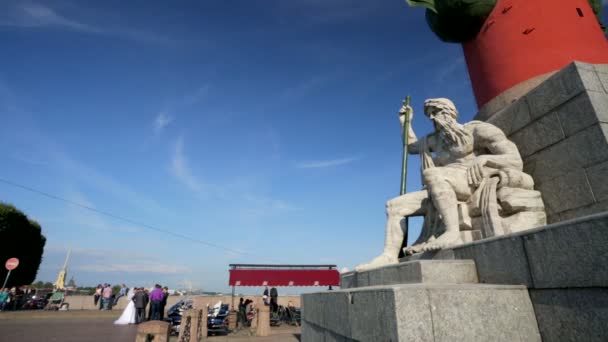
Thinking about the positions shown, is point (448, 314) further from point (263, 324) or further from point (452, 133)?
point (263, 324)

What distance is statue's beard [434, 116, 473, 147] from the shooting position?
4094 millimetres

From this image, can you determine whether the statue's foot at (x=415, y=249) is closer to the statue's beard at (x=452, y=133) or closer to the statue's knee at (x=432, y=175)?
the statue's knee at (x=432, y=175)

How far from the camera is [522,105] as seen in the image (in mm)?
4012

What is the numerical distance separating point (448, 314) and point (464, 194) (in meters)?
2.28

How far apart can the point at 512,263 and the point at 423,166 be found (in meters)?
2.72

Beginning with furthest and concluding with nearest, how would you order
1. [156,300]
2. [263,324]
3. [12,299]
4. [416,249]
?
1. [12,299]
2. [156,300]
3. [263,324]
4. [416,249]

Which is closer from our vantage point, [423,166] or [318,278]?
[423,166]

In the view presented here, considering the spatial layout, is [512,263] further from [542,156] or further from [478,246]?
[542,156]

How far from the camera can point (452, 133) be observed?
4.15 m

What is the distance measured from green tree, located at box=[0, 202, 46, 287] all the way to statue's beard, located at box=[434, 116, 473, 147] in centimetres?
2544

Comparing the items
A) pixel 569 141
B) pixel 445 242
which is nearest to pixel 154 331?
pixel 445 242

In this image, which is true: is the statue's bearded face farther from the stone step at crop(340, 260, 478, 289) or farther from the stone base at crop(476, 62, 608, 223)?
the stone step at crop(340, 260, 478, 289)

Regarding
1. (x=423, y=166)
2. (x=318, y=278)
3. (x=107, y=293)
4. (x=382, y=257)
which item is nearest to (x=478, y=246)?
(x=382, y=257)

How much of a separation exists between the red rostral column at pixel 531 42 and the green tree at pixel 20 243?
26.1 meters
